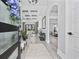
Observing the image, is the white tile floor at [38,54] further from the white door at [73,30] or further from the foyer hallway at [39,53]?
the white door at [73,30]

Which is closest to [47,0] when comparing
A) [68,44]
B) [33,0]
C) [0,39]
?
[33,0]

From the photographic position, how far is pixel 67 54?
15.7ft

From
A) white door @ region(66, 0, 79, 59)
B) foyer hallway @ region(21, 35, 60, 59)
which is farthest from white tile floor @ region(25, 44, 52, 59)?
white door @ region(66, 0, 79, 59)

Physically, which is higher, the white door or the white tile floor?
the white door

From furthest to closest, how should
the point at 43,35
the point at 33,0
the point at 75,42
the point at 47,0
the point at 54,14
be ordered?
the point at 54,14 → the point at 43,35 → the point at 33,0 → the point at 47,0 → the point at 75,42

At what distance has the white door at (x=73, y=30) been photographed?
3.90 meters

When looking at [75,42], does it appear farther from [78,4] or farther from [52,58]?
[52,58]

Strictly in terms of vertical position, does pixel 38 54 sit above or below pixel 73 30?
below

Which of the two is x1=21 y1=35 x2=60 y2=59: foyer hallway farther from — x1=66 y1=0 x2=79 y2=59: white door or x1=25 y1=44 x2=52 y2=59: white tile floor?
x1=66 y1=0 x2=79 y2=59: white door

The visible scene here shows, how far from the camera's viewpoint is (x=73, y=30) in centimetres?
426

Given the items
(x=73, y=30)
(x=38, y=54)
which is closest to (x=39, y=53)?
(x=38, y=54)

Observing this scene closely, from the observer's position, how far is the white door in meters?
3.90

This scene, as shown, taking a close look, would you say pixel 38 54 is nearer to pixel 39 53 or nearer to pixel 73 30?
pixel 39 53

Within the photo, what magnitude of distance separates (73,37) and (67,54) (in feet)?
2.69
